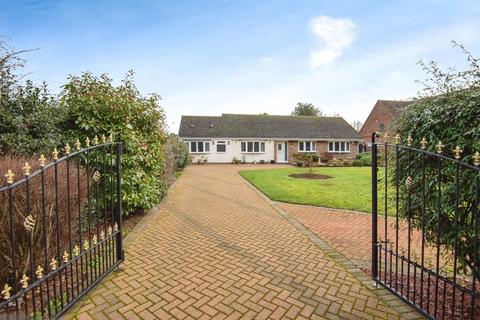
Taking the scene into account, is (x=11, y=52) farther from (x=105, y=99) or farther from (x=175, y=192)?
(x=175, y=192)

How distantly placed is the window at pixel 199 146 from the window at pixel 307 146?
37.6 feet

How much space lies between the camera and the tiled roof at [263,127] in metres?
30.0

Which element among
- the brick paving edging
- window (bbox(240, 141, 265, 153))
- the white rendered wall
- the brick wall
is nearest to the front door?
the brick wall

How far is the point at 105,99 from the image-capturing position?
614 centimetres

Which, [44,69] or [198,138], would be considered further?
[198,138]

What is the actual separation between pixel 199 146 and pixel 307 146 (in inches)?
531

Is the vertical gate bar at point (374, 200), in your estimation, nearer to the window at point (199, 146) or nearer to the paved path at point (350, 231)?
the paved path at point (350, 231)

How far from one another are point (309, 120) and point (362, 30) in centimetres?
2646

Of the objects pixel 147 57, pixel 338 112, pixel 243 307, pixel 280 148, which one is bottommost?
pixel 243 307

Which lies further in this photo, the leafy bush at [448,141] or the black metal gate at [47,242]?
the black metal gate at [47,242]

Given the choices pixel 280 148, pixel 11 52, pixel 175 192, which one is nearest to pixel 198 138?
pixel 280 148

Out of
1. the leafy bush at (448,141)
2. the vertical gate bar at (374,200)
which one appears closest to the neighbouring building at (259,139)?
the vertical gate bar at (374,200)

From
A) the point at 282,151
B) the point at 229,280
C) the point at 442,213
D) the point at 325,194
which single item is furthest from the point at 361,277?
the point at 282,151

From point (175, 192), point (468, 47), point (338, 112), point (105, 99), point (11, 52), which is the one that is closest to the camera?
point (468, 47)
